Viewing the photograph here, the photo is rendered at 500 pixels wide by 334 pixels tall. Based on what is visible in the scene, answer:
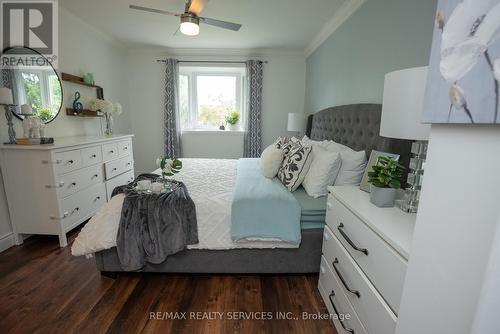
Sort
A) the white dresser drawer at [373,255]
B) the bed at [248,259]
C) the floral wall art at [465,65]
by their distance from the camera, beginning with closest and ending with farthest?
1. the floral wall art at [465,65]
2. the white dresser drawer at [373,255]
3. the bed at [248,259]

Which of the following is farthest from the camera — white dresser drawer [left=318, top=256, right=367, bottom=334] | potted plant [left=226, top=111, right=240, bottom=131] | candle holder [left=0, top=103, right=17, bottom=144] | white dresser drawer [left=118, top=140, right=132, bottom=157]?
potted plant [left=226, top=111, right=240, bottom=131]

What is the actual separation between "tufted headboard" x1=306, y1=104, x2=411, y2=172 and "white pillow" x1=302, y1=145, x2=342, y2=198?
1.00 ft

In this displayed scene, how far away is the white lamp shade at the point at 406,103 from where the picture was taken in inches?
40.3

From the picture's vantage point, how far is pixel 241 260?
5.80 ft

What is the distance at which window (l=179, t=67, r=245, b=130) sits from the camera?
14.6 feet

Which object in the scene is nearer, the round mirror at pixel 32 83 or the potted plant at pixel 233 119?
the round mirror at pixel 32 83

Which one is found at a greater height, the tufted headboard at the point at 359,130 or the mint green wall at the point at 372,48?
the mint green wall at the point at 372,48

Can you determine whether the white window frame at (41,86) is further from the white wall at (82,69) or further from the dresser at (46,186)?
the dresser at (46,186)

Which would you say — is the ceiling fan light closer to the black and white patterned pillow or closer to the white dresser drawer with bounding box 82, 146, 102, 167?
the black and white patterned pillow

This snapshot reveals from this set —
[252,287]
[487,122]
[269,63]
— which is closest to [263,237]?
[252,287]

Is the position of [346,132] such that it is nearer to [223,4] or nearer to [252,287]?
[252,287]

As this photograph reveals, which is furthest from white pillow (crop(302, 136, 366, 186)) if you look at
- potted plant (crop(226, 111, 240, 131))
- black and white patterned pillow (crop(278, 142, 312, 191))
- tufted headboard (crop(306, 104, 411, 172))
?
potted plant (crop(226, 111, 240, 131))

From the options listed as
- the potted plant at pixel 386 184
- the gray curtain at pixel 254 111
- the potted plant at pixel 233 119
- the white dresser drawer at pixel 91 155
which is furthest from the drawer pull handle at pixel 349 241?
the potted plant at pixel 233 119

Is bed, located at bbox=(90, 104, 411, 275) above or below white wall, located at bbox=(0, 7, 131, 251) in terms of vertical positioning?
below
